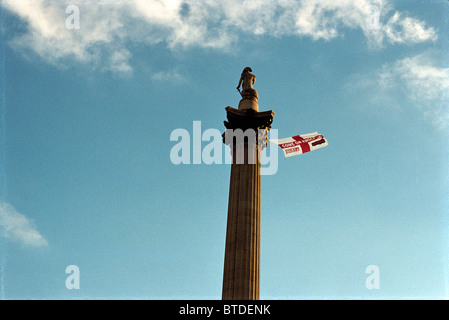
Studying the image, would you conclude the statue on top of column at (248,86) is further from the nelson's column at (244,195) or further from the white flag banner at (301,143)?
Result: the white flag banner at (301,143)

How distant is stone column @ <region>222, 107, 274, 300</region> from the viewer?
1048 inches

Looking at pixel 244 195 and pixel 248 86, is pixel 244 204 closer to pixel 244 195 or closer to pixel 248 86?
pixel 244 195

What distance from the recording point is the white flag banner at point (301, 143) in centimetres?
3516

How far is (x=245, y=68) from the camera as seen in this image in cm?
3634

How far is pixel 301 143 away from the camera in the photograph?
35625 millimetres

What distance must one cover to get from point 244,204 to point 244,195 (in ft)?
2.00

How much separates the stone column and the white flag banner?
9.70 feet

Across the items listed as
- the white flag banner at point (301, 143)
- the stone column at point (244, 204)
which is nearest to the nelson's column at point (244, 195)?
the stone column at point (244, 204)
